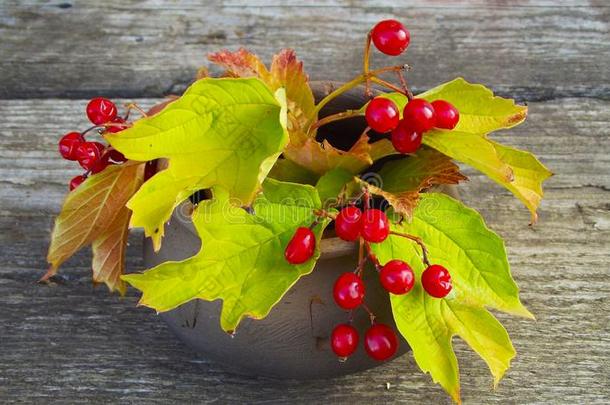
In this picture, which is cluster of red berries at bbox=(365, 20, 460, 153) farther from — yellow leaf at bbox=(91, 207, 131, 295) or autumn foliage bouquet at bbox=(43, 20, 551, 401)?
yellow leaf at bbox=(91, 207, 131, 295)

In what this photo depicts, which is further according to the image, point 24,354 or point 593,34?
point 593,34

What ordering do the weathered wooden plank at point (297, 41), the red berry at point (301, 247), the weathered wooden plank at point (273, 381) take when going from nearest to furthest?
the red berry at point (301, 247) → the weathered wooden plank at point (273, 381) → the weathered wooden plank at point (297, 41)

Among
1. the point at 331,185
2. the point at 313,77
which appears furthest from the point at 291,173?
the point at 313,77

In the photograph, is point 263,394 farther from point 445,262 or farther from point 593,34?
point 593,34

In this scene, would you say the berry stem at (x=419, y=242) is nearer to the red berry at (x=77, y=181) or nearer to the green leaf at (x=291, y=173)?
the green leaf at (x=291, y=173)

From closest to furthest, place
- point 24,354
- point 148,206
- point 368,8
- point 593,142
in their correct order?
point 148,206
point 24,354
point 593,142
point 368,8

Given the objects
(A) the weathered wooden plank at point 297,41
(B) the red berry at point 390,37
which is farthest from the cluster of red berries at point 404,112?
(A) the weathered wooden plank at point 297,41

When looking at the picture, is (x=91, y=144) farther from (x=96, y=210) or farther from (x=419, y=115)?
(x=419, y=115)

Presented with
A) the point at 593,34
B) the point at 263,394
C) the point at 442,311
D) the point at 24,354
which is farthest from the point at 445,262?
the point at 593,34
